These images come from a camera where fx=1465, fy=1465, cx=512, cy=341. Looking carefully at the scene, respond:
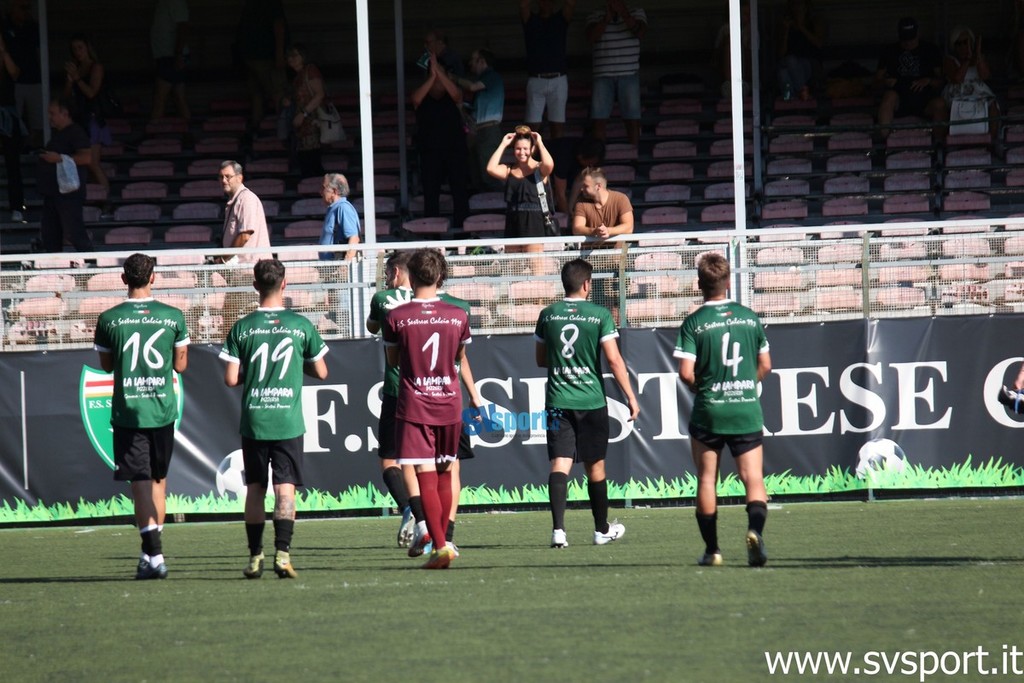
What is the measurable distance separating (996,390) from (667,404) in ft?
9.01

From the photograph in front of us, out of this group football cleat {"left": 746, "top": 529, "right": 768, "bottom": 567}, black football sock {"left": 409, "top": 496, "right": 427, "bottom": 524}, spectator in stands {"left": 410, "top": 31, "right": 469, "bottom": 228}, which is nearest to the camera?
football cleat {"left": 746, "top": 529, "right": 768, "bottom": 567}

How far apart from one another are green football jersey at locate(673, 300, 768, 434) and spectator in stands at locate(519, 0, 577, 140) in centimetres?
961

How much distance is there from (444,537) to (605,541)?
1.58m

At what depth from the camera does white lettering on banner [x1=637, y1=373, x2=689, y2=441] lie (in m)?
12.4

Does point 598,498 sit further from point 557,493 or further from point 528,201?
point 528,201

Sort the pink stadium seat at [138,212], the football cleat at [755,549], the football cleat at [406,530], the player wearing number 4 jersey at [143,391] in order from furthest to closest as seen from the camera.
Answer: the pink stadium seat at [138,212] < the football cleat at [406,530] < the player wearing number 4 jersey at [143,391] < the football cleat at [755,549]

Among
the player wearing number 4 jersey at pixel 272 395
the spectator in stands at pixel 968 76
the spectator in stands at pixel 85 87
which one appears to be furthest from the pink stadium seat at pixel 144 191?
the player wearing number 4 jersey at pixel 272 395

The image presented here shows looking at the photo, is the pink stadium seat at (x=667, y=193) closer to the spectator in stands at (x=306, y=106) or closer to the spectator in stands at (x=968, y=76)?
the spectator in stands at (x=968, y=76)

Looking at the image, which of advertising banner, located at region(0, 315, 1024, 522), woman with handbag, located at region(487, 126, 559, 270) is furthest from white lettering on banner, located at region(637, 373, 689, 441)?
woman with handbag, located at region(487, 126, 559, 270)

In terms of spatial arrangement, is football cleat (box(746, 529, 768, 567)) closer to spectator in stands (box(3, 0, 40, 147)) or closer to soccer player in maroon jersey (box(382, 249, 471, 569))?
soccer player in maroon jersey (box(382, 249, 471, 569))

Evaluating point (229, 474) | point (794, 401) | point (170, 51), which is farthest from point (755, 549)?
point (170, 51)

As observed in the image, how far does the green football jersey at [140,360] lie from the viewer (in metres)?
8.46

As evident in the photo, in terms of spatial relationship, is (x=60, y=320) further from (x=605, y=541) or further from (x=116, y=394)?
(x=605, y=541)

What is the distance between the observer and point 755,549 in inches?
312
